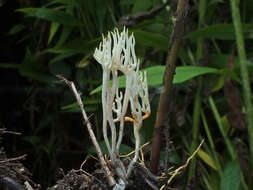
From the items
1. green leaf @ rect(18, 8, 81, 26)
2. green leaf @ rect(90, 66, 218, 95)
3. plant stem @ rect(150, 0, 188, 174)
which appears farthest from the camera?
green leaf @ rect(18, 8, 81, 26)

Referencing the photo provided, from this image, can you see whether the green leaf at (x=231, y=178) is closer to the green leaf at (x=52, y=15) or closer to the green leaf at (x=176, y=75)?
the green leaf at (x=176, y=75)

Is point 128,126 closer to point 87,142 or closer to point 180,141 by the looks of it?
point 180,141

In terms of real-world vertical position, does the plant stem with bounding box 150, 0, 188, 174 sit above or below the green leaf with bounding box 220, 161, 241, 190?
above

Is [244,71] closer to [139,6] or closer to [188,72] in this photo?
[188,72]

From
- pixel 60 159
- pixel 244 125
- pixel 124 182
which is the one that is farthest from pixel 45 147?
pixel 124 182

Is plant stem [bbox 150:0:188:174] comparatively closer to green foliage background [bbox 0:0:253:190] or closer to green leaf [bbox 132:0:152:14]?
green foliage background [bbox 0:0:253:190]

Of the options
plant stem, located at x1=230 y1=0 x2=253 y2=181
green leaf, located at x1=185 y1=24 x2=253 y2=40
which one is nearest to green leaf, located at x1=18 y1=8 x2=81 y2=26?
green leaf, located at x1=185 y1=24 x2=253 y2=40

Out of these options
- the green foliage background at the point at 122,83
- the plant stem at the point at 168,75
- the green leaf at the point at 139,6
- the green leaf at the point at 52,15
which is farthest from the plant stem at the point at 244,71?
the green leaf at the point at 52,15

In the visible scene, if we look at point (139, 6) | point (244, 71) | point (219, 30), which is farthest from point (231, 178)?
point (139, 6)
